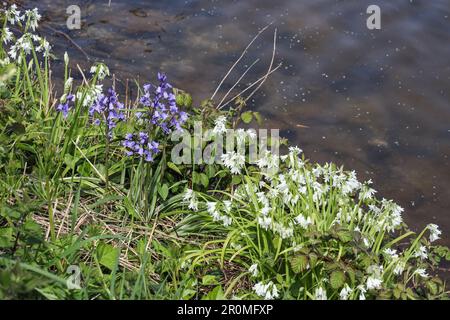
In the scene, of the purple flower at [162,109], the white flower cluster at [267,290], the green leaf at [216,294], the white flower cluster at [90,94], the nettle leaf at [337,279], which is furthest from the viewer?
the white flower cluster at [90,94]

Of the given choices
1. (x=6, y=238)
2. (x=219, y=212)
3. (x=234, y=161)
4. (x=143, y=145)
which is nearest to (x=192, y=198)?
(x=219, y=212)

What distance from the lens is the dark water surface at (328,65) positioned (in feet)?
20.9

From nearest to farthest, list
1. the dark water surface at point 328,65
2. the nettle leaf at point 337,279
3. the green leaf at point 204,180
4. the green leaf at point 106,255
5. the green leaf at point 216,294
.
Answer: the nettle leaf at point 337,279
the green leaf at point 216,294
the green leaf at point 106,255
the green leaf at point 204,180
the dark water surface at point 328,65

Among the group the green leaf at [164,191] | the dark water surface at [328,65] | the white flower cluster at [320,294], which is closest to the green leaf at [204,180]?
the green leaf at [164,191]

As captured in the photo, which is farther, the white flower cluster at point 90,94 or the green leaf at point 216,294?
the white flower cluster at point 90,94

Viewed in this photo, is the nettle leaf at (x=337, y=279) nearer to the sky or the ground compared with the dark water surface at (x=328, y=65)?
nearer to the ground

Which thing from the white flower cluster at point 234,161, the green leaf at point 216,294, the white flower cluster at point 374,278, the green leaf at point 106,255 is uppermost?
the white flower cluster at point 234,161

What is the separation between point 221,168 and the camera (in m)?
4.97

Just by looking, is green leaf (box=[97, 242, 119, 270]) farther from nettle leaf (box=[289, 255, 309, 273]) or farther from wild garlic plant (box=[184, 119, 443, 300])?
nettle leaf (box=[289, 255, 309, 273])

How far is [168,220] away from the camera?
475 centimetres

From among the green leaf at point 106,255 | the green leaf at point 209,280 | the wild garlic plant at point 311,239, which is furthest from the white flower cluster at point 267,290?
the green leaf at point 106,255

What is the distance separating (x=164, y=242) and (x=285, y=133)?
92.8 inches

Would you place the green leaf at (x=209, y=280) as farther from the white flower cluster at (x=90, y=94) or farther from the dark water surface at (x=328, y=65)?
the dark water surface at (x=328, y=65)

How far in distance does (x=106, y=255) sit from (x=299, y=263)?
1.20 metres
